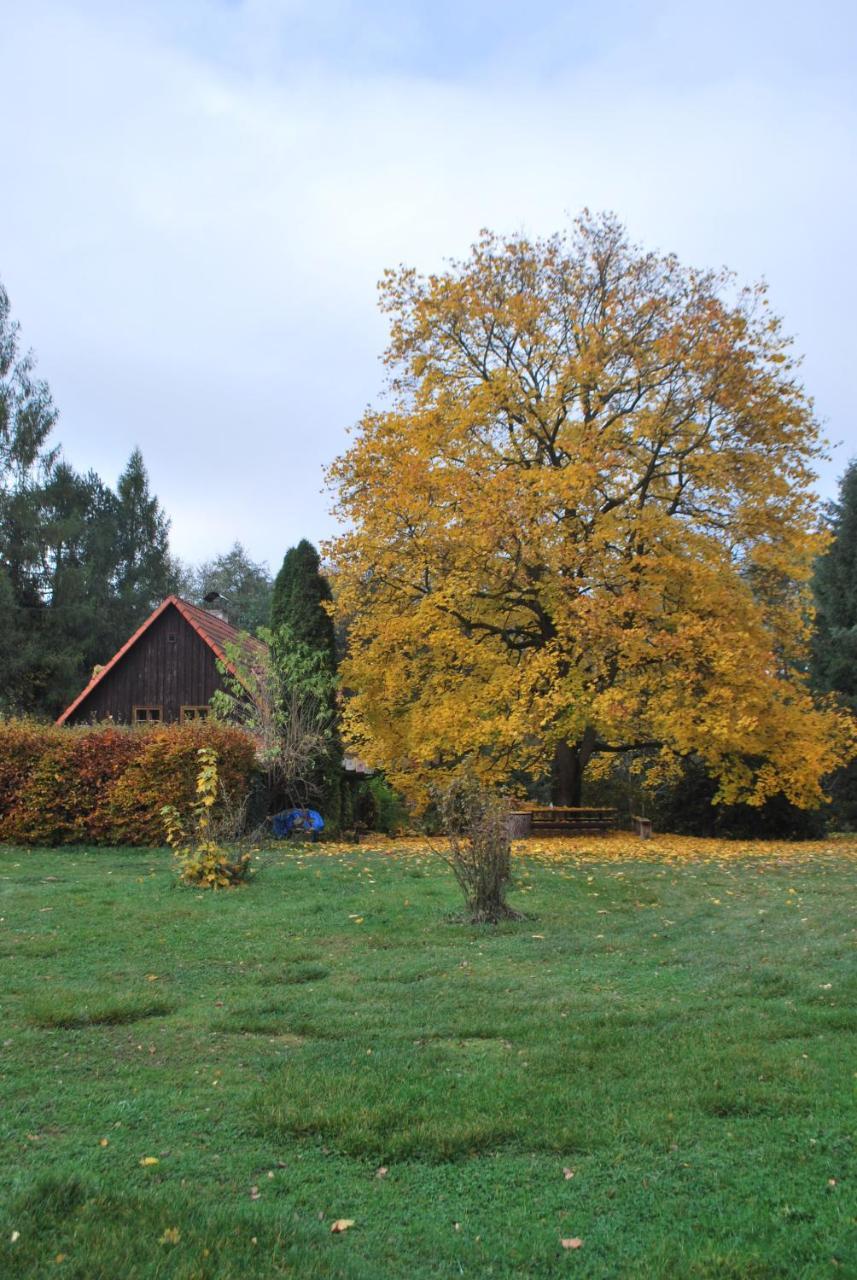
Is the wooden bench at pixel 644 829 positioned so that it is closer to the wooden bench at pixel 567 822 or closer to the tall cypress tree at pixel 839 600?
the wooden bench at pixel 567 822

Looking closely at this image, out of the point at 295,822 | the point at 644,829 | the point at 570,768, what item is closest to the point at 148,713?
the point at 295,822

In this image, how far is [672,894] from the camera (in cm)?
930

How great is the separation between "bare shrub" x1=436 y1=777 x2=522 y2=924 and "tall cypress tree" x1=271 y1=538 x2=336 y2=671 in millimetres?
9214

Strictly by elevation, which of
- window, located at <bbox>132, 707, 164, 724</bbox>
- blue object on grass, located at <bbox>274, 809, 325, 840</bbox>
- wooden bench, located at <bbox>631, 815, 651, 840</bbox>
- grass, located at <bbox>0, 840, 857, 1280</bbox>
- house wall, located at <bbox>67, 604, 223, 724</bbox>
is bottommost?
wooden bench, located at <bbox>631, 815, 651, 840</bbox>

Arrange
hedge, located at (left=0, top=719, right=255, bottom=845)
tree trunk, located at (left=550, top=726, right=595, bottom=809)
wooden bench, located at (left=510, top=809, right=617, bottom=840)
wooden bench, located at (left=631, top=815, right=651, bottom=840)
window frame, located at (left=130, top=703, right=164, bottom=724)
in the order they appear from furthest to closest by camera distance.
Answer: window frame, located at (left=130, top=703, right=164, bottom=724), tree trunk, located at (left=550, top=726, right=595, bottom=809), wooden bench, located at (left=631, top=815, right=651, bottom=840), wooden bench, located at (left=510, top=809, right=617, bottom=840), hedge, located at (left=0, top=719, right=255, bottom=845)

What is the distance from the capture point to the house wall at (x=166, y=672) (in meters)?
22.7

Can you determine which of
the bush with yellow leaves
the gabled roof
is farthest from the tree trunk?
the bush with yellow leaves

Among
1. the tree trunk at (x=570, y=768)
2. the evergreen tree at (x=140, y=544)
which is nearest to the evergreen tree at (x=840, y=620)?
the tree trunk at (x=570, y=768)

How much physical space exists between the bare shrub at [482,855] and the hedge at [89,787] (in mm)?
6492

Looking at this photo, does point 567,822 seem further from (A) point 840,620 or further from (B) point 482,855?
(A) point 840,620

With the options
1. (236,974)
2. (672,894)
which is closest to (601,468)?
(672,894)

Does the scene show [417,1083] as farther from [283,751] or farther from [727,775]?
[727,775]

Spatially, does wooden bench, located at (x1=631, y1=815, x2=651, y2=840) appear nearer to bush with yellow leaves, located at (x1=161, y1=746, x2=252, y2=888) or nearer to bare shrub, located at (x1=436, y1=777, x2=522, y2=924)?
bush with yellow leaves, located at (x1=161, y1=746, x2=252, y2=888)

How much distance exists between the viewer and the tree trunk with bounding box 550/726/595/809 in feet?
61.7
